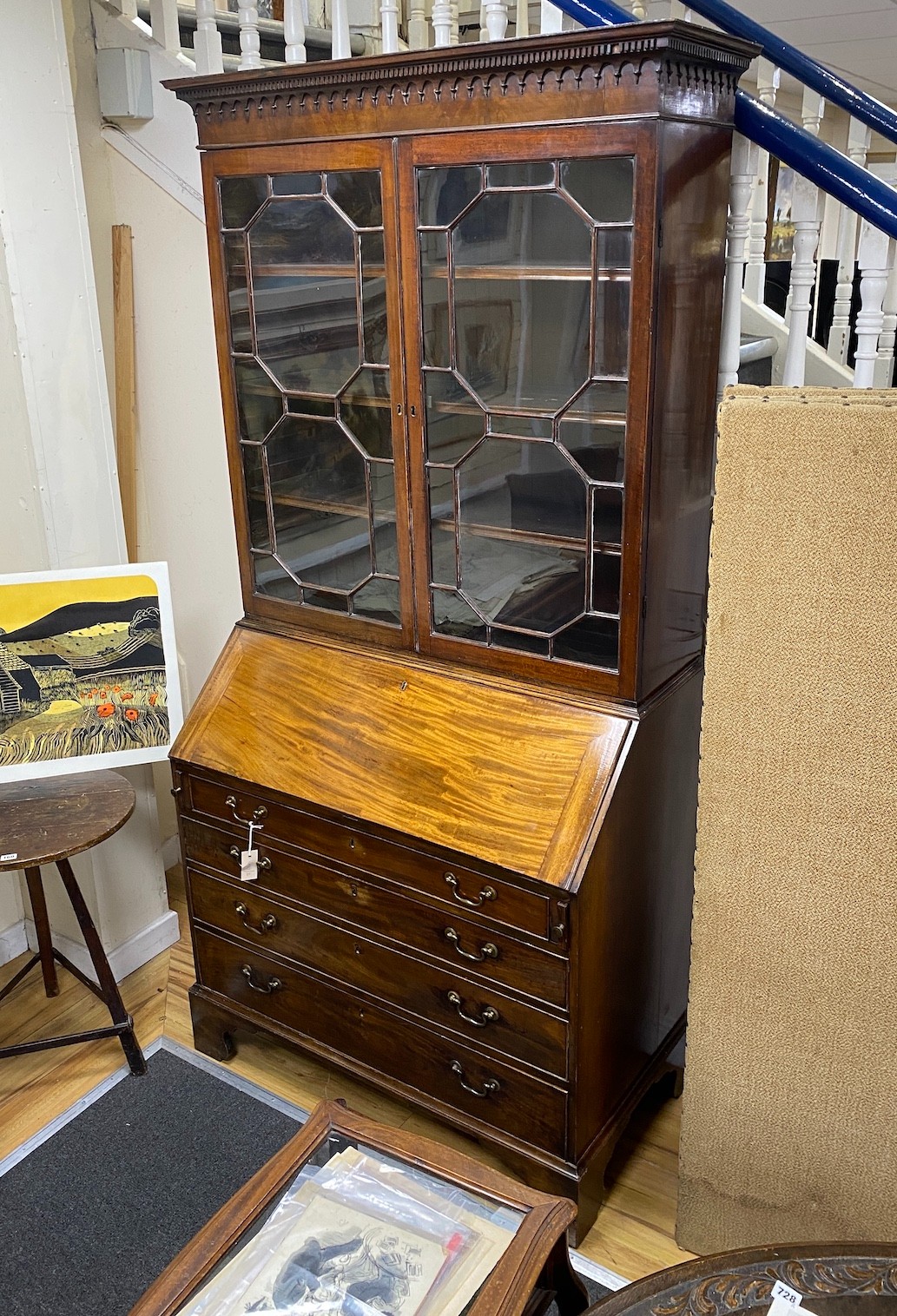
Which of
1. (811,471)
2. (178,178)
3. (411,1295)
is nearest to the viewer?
(411,1295)

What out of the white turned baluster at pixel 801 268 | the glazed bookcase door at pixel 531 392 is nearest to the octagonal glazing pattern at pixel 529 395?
the glazed bookcase door at pixel 531 392

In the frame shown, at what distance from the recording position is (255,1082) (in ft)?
7.87

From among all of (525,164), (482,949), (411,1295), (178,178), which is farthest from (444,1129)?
(178,178)

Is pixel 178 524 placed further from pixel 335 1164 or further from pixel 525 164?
pixel 335 1164

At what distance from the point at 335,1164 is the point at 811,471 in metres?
1.18

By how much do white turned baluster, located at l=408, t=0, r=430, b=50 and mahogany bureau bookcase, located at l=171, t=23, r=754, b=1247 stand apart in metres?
1.20

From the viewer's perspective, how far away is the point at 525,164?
168 centimetres

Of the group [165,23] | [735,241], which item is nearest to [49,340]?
[165,23]

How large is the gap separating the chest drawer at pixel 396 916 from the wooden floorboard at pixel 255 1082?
16.1 inches

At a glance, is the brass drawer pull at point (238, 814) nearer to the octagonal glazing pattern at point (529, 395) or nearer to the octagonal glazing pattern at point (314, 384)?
the octagonal glazing pattern at point (314, 384)

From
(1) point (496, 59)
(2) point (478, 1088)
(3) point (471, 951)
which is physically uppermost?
(1) point (496, 59)

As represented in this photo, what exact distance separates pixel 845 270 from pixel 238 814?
1907mm

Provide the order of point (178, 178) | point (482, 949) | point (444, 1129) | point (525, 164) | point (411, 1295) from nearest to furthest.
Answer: point (411, 1295)
point (525, 164)
point (482, 949)
point (444, 1129)
point (178, 178)

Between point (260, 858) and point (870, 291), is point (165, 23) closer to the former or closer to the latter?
point (870, 291)
